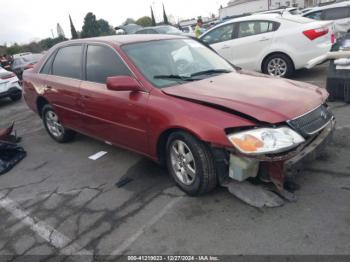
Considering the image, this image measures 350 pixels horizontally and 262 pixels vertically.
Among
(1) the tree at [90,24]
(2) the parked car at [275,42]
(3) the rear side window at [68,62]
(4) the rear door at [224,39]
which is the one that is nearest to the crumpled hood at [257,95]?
(3) the rear side window at [68,62]

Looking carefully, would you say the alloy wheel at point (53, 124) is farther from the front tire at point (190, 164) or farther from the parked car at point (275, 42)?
the parked car at point (275, 42)

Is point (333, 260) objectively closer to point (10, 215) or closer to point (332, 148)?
point (332, 148)

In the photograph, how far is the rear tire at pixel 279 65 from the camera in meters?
7.63

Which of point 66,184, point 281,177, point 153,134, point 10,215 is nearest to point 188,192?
point 153,134

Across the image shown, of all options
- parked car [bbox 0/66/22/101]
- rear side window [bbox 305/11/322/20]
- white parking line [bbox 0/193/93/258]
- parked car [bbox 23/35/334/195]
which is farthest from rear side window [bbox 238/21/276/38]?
parked car [bbox 0/66/22/101]

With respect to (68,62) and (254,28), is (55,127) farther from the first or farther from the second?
(254,28)

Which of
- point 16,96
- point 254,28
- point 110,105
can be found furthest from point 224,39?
point 16,96

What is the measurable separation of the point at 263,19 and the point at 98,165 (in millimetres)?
5390

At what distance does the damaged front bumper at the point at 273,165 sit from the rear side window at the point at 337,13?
10.8 m

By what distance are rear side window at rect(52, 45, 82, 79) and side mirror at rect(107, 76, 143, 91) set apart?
4.27 ft

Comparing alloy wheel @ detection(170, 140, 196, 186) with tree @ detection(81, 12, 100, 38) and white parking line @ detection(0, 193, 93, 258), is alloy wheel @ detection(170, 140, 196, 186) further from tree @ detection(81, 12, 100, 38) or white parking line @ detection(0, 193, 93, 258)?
tree @ detection(81, 12, 100, 38)

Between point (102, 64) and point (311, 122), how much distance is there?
2631 millimetres

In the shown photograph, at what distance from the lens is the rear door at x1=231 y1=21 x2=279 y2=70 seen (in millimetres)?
7781

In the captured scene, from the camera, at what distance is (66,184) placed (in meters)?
4.34
